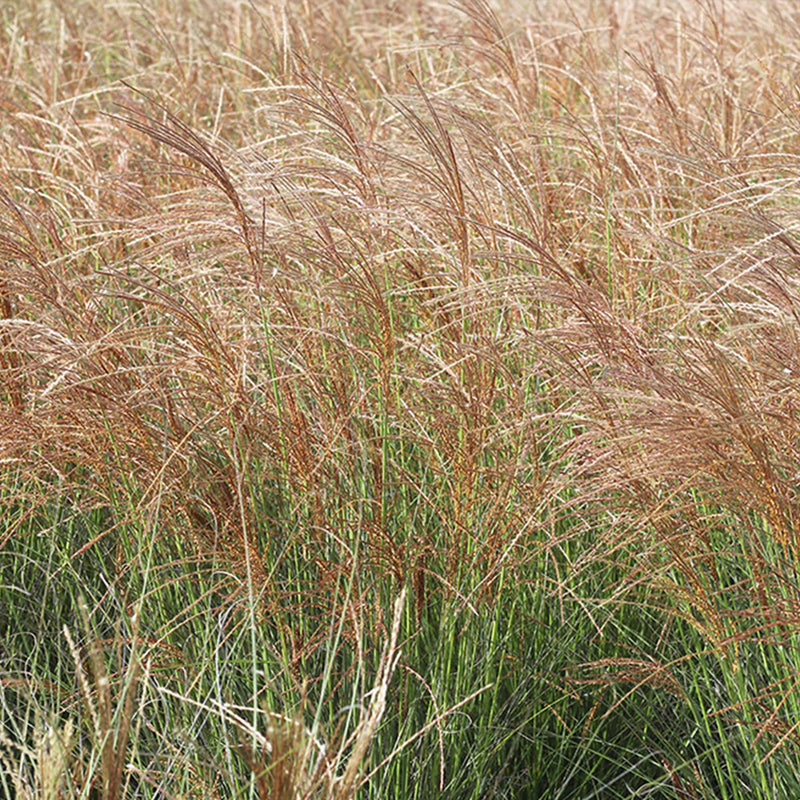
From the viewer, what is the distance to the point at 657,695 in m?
1.53

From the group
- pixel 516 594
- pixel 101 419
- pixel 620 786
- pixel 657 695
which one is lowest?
pixel 620 786

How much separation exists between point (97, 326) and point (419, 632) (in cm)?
63

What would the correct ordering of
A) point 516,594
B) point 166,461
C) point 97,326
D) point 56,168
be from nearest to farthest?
point 166,461 → point 516,594 → point 97,326 → point 56,168

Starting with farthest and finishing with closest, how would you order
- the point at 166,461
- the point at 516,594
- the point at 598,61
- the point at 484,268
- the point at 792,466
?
1. the point at 598,61
2. the point at 484,268
3. the point at 516,594
4. the point at 166,461
5. the point at 792,466

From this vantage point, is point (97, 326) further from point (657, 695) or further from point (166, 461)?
point (657, 695)

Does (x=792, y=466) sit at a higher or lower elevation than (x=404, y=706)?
higher

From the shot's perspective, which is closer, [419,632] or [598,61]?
[419,632]

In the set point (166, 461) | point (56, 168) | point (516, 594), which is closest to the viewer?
point (166, 461)

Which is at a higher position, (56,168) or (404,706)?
(56,168)

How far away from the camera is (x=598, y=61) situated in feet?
10.7

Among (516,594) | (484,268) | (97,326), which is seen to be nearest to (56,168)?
(97,326)

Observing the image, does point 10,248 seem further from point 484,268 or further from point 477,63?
point 477,63

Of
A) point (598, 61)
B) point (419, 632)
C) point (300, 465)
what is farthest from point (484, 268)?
point (598, 61)

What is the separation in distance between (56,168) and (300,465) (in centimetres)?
132
